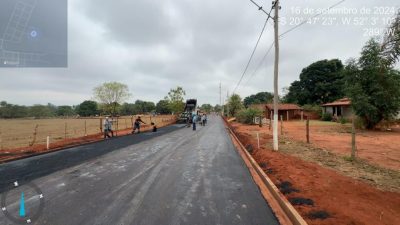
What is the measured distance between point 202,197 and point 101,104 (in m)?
48.8

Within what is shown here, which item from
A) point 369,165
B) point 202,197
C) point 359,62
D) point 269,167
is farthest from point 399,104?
point 202,197

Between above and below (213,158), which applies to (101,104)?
above

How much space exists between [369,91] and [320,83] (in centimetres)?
3558

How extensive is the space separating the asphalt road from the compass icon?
2.7 inches

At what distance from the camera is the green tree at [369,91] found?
80.5 ft

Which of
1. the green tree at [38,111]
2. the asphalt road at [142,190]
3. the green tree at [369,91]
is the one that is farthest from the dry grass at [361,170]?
the green tree at [38,111]

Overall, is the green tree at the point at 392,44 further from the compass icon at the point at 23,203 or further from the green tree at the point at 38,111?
the green tree at the point at 38,111

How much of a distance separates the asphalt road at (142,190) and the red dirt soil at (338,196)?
0.99 meters

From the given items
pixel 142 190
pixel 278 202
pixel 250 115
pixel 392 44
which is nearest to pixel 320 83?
pixel 250 115

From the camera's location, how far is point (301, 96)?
64.0 meters

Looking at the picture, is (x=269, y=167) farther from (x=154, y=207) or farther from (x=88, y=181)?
(x=88, y=181)

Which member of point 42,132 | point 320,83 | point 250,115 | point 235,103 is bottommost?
point 42,132

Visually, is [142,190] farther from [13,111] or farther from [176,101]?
[13,111]

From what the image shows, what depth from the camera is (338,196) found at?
19.2 ft
